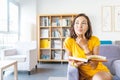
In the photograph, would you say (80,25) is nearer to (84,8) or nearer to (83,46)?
(83,46)

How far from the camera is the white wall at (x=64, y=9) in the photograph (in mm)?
5812

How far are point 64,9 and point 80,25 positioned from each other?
4.23 metres

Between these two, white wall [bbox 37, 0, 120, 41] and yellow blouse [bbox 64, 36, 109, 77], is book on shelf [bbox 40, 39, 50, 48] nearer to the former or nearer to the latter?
white wall [bbox 37, 0, 120, 41]

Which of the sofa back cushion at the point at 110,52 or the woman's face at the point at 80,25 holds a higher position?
the woman's face at the point at 80,25

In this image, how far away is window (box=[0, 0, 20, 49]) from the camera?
506 centimetres

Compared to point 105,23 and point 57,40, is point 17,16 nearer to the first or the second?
point 57,40

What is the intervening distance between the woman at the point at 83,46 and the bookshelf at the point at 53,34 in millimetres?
3831

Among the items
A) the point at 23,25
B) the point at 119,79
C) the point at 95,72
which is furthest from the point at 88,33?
the point at 23,25

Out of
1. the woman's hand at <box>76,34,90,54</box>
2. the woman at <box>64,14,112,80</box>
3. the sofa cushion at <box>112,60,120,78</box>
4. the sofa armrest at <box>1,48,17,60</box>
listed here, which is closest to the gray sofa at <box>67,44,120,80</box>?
the sofa cushion at <box>112,60,120,78</box>

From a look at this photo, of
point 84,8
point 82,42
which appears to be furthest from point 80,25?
point 84,8

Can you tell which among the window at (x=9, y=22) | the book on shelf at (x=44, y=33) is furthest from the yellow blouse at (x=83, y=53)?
the book on shelf at (x=44, y=33)

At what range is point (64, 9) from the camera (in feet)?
19.6

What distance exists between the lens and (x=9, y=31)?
5.44 meters

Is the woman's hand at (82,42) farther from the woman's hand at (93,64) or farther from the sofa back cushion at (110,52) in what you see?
the sofa back cushion at (110,52)
